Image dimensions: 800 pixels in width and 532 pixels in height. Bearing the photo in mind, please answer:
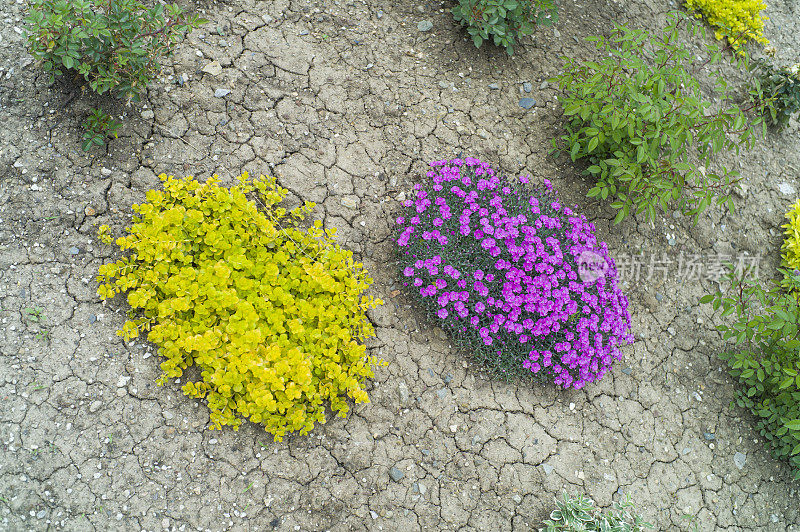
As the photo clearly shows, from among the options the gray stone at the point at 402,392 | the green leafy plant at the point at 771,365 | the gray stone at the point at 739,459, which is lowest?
the gray stone at the point at 739,459

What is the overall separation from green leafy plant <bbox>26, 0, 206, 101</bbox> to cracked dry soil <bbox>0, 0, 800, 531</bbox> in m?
0.33

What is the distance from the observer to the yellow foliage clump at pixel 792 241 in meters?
4.00

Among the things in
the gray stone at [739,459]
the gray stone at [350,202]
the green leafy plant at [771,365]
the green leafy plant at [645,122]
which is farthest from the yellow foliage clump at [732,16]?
the gray stone at [350,202]

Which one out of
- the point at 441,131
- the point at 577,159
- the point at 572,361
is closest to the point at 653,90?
the point at 577,159

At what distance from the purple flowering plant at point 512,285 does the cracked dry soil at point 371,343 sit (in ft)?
0.66

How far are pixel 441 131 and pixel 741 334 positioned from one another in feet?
7.45

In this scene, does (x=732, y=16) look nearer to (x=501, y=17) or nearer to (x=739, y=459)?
(x=501, y=17)

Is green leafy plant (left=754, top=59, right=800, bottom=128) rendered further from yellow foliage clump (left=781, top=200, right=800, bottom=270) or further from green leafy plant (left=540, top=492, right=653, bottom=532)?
green leafy plant (left=540, top=492, right=653, bottom=532)

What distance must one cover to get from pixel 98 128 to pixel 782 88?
199 inches

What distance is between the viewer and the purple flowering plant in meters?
3.01

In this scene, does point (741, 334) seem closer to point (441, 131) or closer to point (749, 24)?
point (441, 131)

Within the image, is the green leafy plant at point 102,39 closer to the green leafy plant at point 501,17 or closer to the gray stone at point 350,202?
the gray stone at point 350,202

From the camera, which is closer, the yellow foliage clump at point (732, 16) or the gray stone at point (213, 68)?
the gray stone at point (213, 68)

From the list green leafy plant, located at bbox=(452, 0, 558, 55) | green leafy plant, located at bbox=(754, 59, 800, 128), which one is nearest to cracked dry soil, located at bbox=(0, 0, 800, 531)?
green leafy plant, located at bbox=(452, 0, 558, 55)
